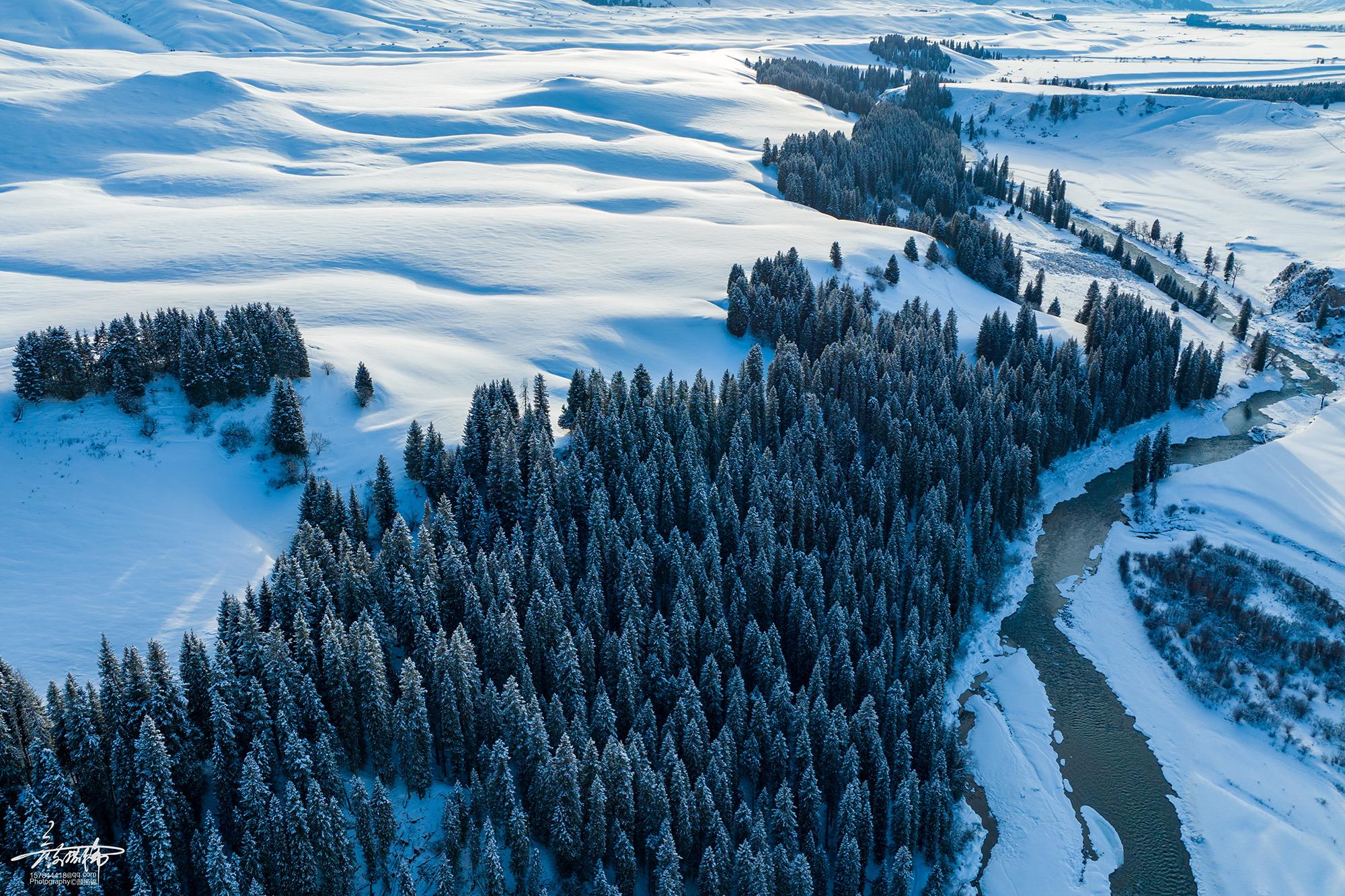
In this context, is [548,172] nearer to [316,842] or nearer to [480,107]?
[480,107]

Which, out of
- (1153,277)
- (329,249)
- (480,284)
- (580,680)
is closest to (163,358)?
(329,249)

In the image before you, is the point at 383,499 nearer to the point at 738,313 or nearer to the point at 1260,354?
the point at 738,313

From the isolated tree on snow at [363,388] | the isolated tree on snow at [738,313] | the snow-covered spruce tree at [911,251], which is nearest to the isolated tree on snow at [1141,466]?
the isolated tree on snow at [738,313]

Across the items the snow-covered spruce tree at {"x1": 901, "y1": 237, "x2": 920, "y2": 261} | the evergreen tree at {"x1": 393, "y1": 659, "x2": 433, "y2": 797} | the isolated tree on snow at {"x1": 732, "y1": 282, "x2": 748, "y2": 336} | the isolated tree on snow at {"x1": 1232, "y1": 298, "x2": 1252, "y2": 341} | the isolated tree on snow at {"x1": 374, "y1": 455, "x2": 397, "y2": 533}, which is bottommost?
the evergreen tree at {"x1": 393, "y1": 659, "x2": 433, "y2": 797}

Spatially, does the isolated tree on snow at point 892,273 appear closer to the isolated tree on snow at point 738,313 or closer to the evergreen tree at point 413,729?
the isolated tree on snow at point 738,313

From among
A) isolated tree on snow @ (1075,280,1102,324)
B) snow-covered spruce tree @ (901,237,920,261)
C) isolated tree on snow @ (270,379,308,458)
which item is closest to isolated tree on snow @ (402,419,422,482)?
isolated tree on snow @ (270,379,308,458)

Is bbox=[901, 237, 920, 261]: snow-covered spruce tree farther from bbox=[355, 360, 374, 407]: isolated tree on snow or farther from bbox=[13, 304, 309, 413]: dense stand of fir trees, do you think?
bbox=[13, 304, 309, 413]: dense stand of fir trees
